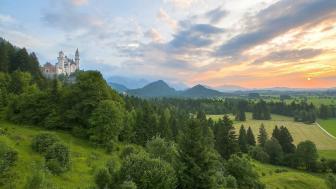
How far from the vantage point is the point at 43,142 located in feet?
155

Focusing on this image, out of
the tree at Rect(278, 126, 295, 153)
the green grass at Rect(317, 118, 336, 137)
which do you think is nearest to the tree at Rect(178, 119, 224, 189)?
the tree at Rect(278, 126, 295, 153)

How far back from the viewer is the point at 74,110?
70062 millimetres

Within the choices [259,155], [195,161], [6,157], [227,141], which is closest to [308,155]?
[259,155]

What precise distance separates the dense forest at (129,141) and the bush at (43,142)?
0.47ft

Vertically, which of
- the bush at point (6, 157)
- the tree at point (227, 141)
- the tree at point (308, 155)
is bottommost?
the tree at point (308, 155)

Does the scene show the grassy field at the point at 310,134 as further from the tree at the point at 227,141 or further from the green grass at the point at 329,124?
the tree at the point at 227,141

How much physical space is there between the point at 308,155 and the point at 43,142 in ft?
259

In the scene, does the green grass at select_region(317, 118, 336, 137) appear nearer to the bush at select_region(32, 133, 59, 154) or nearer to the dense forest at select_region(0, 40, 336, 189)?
the dense forest at select_region(0, 40, 336, 189)

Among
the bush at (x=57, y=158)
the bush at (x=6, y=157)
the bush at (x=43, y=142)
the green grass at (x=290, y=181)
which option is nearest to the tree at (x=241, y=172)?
the green grass at (x=290, y=181)

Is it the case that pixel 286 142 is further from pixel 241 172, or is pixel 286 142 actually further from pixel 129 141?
pixel 241 172

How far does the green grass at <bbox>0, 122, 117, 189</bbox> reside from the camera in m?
39.1

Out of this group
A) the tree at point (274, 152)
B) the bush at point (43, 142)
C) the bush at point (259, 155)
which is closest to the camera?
the bush at point (43, 142)

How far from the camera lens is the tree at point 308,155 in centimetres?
9688

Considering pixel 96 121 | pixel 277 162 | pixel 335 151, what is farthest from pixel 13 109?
pixel 335 151
